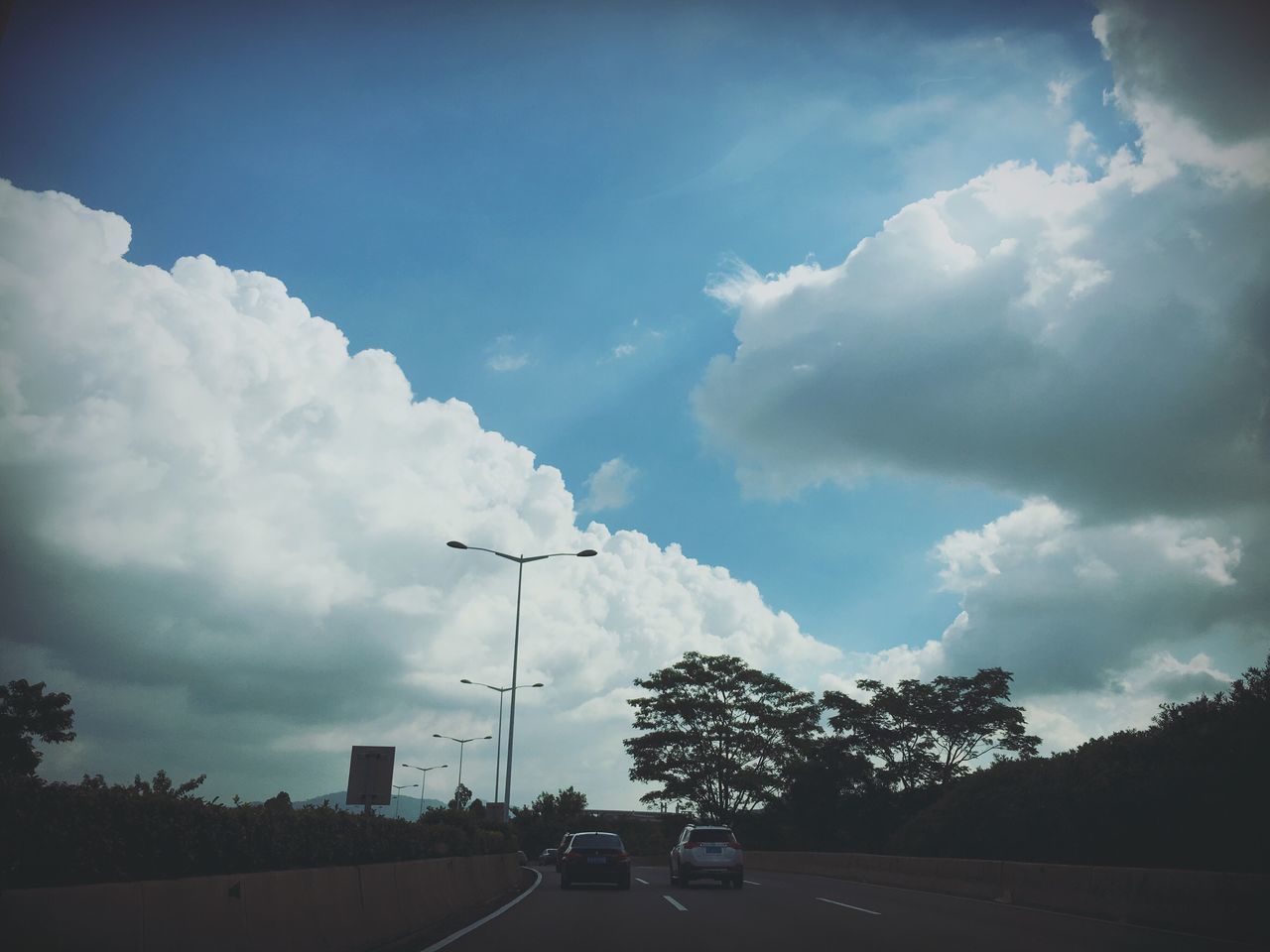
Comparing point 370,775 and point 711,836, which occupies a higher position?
point 370,775

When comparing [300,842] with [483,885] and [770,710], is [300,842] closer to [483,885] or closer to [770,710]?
[483,885]

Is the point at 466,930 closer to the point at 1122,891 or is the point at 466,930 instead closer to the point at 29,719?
the point at 1122,891

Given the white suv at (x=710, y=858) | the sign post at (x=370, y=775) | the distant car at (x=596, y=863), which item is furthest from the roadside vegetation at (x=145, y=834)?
the white suv at (x=710, y=858)

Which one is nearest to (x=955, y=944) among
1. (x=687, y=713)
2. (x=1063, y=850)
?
(x=1063, y=850)

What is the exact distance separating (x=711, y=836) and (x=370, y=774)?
10.7 metres

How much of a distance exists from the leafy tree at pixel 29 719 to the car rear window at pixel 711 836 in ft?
96.9

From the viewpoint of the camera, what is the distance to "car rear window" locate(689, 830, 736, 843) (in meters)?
24.1

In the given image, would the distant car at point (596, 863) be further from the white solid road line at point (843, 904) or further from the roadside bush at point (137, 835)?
the roadside bush at point (137, 835)

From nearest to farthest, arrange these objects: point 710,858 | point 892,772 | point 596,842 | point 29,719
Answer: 1. point 710,858
2. point 596,842
3. point 29,719
4. point 892,772

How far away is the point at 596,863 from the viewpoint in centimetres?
2338

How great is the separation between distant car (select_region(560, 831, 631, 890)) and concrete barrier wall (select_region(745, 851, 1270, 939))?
7.79 meters

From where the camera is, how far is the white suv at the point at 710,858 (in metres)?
23.3

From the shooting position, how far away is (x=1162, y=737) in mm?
26984

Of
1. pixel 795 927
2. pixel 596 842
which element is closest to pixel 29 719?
pixel 596 842
